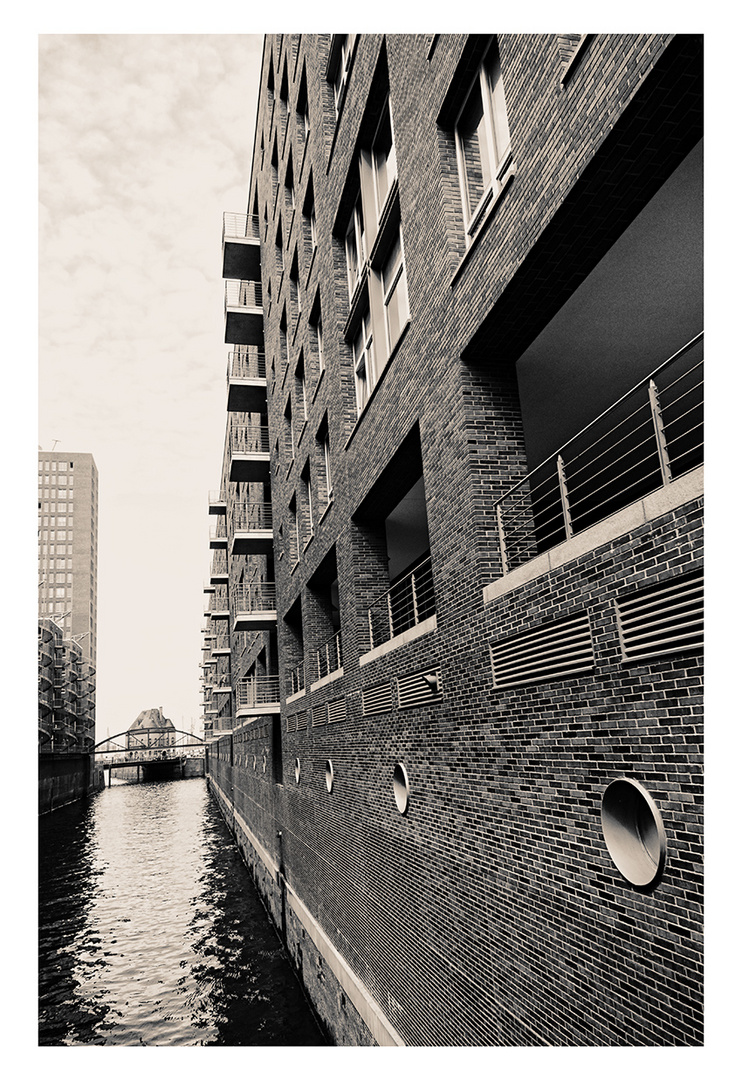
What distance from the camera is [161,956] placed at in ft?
Result: 64.3

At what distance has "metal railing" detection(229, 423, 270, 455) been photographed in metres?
30.1

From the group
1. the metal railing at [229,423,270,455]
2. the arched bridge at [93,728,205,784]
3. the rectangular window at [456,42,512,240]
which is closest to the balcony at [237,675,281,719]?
the metal railing at [229,423,270,455]

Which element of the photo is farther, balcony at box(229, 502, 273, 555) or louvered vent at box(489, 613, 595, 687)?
balcony at box(229, 502, 273, 555)

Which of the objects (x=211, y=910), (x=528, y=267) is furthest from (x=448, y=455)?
(x=211, y=910)

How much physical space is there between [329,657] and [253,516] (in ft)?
56.8

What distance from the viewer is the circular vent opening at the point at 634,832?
177 inches

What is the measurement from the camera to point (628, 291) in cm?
782

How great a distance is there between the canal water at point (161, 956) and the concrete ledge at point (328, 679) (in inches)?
242

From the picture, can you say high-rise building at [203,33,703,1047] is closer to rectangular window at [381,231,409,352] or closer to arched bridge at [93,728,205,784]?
rectangular window at [381,231,409,352]

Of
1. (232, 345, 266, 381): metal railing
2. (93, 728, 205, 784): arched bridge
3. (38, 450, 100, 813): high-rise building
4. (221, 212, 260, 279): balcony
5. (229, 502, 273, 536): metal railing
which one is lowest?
(93, 728, 205, 784): arched bridge

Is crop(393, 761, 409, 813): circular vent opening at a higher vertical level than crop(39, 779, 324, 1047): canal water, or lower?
higher

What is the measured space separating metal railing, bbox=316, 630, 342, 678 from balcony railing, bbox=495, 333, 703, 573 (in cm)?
547

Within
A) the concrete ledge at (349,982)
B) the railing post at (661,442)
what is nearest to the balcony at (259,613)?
the concrete ledge at (349,982)

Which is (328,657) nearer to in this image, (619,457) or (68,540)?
(619,457)
